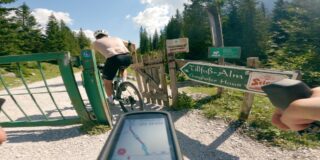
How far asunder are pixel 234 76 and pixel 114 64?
2.72 m

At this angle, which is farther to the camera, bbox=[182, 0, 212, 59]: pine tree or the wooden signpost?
bbox=[182, 0, 212, 59]: pine tree

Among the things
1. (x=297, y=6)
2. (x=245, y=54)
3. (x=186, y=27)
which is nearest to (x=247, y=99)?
(x=297, y=6)

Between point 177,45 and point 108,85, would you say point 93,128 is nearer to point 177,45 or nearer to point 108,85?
point 108,85

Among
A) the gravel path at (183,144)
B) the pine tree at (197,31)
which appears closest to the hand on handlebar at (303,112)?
the gravel path at (183,144)

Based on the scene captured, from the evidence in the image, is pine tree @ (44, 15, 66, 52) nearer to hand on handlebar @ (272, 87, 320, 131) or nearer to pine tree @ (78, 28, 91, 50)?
pine tree @ (78, 28, 91, 50)

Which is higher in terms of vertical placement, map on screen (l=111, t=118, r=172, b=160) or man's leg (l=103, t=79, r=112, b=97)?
map on screen (l=111, t=118, r=172, b=160)

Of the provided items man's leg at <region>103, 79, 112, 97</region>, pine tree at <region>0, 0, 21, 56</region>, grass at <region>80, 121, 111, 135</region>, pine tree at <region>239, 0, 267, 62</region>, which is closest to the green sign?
man's leg at <region>103, 79, 112, 97</region>

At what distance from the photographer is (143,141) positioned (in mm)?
1501

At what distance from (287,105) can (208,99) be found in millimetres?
6353

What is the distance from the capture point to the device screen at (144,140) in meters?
1.34

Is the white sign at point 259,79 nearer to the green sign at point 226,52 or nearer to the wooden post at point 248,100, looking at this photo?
A: the wooden post at point 248,100

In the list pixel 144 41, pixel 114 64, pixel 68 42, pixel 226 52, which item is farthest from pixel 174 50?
pixel 144 41

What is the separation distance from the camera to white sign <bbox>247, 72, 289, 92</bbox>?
4388 millimetres

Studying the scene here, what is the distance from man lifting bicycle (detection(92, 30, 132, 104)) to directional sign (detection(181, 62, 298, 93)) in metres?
1.71
